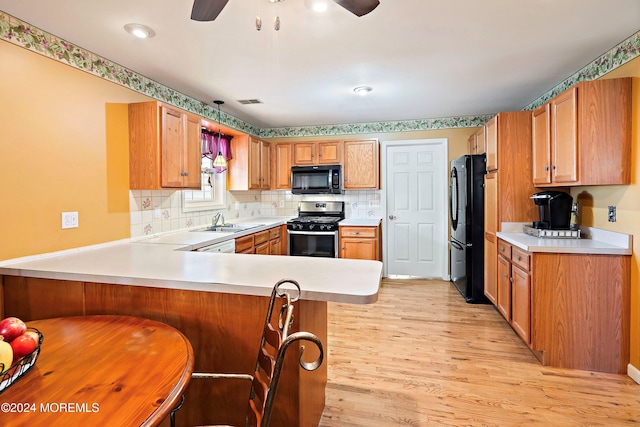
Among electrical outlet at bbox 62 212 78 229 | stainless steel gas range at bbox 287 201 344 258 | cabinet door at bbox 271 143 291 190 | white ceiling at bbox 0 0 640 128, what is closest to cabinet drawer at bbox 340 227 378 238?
stainless steel gas range at bbox 287 201 344 258

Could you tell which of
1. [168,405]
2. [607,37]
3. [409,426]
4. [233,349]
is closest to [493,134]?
[607,37]

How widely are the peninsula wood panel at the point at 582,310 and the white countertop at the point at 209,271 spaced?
145 centimetres

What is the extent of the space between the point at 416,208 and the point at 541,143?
2053 mm

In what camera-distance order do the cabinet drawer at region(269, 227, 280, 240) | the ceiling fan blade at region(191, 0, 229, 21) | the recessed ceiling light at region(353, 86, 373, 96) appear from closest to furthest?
1. the ceiling fan blade at region(191, 0, 229, 21)
2. the recessed ceiling light at region(353, 86, 373, 96)
3. the cabinet drawer at region(269, 227, 280, 240)

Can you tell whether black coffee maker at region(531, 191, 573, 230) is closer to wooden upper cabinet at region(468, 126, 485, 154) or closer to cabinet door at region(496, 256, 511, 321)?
cabinet door at region(496, 256, 511, 321)

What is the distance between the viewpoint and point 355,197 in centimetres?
488

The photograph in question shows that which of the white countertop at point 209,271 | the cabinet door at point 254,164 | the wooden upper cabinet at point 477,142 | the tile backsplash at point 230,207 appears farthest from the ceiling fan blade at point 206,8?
the wooden upper cabinet at point 477,142

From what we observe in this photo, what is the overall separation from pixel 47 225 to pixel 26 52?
107cm

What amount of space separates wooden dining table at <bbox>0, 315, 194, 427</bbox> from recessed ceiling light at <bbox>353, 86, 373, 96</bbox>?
8.82 ft

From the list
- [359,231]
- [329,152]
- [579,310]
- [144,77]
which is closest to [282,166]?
[329,152]

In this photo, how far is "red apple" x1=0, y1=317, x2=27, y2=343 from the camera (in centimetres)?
99

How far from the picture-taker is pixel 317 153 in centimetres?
471

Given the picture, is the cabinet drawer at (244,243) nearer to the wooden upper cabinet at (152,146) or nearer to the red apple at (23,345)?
the wooden upper cabinet at (152,146)

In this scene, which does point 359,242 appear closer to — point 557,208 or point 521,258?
point 521,258
